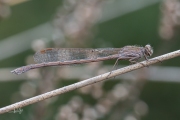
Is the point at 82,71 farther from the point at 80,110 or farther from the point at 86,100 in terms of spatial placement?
the point at 86,100

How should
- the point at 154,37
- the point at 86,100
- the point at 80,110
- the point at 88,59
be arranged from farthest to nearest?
the point at 154,37 → the point at 86,100 → the point at 80,110 → the point at 88,59

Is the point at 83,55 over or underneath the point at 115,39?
underneath

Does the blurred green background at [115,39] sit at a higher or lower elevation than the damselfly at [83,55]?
higher

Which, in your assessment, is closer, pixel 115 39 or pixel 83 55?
pixel 83 55

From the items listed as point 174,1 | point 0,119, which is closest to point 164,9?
point 174,1

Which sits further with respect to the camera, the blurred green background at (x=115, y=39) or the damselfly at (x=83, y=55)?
the blurred green background at (x=115, y=39)

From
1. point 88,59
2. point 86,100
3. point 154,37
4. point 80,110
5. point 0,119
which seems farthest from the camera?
point 154,37

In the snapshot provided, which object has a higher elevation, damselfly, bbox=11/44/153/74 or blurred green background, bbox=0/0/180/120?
blurred green background, bbox=0/0/180/120

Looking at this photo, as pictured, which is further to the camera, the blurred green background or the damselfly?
the blurred green background
